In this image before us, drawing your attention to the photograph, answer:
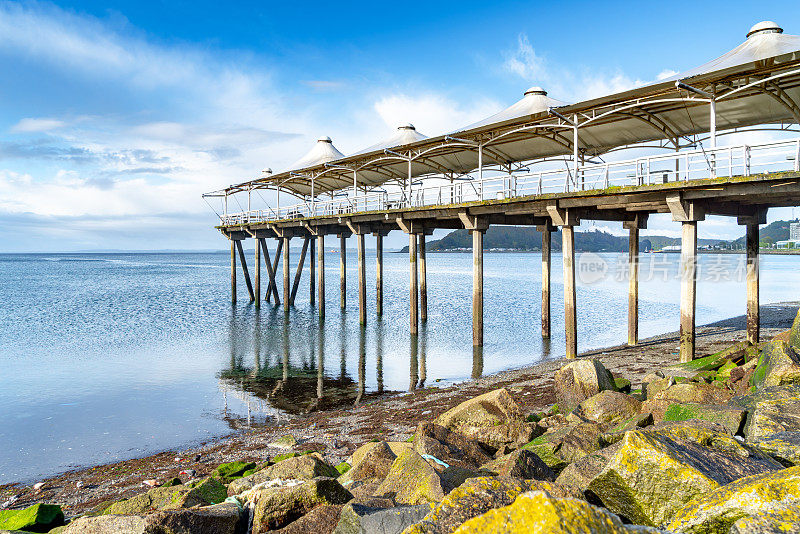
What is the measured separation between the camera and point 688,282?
14320mm

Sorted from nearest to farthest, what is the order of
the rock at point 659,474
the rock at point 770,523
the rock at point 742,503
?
the rock at point 770,523
the rock at point 742,503
the rock at point 659,474

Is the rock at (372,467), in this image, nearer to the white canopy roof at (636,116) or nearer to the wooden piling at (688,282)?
the wooden piling at (688,282)

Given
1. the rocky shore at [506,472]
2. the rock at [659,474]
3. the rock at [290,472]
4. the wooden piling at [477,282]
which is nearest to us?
the rocky shore at [506,472]

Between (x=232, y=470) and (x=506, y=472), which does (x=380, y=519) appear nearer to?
(x=506, y=472)

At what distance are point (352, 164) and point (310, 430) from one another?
18.3m

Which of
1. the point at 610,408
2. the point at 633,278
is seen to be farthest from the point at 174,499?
the point at 633,278

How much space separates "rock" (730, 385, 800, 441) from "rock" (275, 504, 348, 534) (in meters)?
4.05

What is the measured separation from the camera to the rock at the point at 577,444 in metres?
6.18

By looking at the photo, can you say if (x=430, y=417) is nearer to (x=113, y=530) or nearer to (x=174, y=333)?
(x=113, y=530)

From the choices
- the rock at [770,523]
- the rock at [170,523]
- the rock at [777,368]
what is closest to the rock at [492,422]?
the rock at [777,368]

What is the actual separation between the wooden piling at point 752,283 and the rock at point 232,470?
16.9m

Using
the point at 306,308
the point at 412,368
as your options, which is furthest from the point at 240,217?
the point at 412,368

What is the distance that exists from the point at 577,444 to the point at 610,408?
263cm

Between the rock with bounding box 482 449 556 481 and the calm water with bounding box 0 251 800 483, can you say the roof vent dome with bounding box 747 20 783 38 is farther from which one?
the rock with bounding box 482 449 556 481
